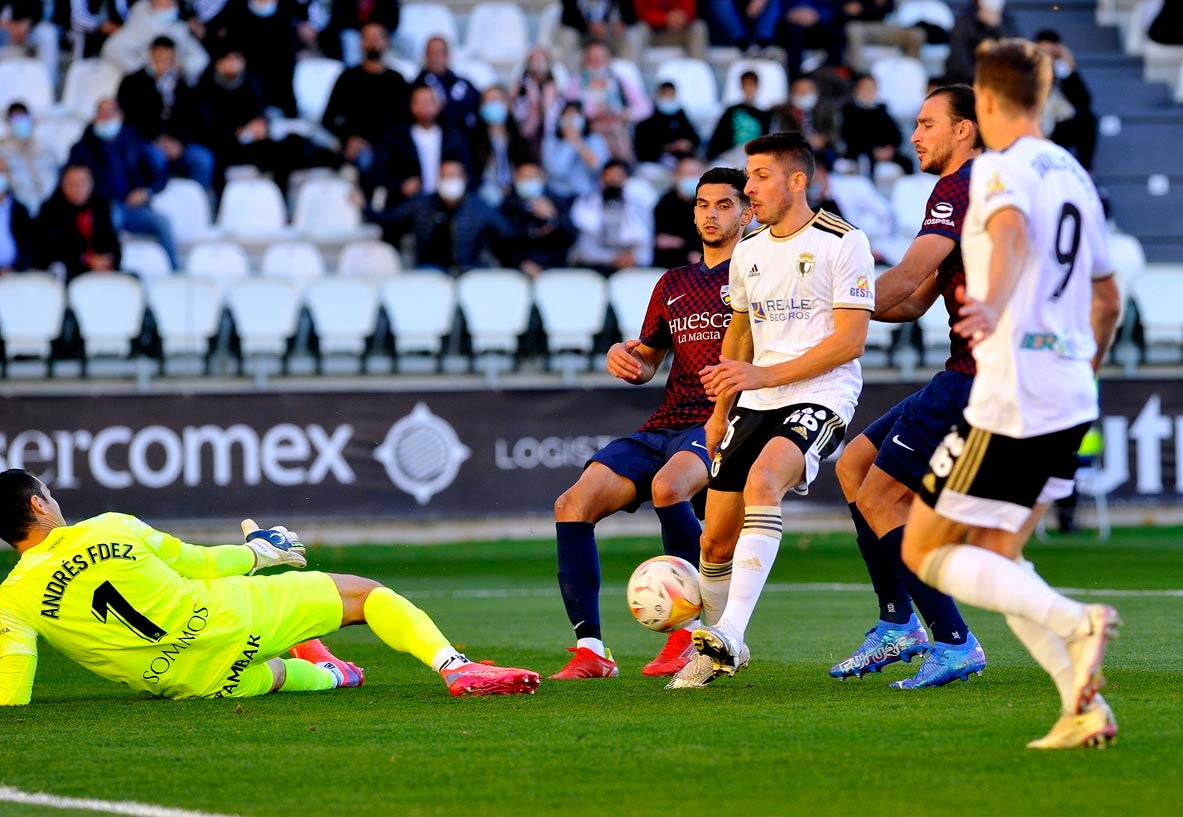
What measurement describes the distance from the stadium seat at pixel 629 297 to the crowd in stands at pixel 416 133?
26.0 inches

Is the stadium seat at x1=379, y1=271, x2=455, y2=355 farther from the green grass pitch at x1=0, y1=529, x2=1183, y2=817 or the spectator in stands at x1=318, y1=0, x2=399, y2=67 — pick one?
the green grass pitch at x1=0, y1=529, x2=1183, y2=817

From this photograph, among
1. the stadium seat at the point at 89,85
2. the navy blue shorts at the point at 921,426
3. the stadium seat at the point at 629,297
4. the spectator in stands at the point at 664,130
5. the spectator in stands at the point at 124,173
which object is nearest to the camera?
the navy blue shorts at the point at 921,426

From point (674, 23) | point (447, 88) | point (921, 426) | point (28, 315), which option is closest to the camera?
point (921, 426)

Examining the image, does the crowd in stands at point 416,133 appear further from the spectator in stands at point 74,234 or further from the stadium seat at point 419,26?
the stadium seat at point 419,26

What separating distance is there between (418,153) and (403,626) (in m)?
11.0

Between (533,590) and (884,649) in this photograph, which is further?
(533,590)

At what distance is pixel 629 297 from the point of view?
16.4 metres

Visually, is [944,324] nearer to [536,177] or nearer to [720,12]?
[536,177]

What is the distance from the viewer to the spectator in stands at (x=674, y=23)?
2022 centimetres

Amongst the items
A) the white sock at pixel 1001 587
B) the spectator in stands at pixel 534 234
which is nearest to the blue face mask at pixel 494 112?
the spectator in stands at pixel 534 234

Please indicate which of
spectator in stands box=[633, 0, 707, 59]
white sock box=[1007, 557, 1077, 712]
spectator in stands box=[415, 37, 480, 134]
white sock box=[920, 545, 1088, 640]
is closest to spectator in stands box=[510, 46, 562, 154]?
spectator in stands box=[415, 37, 480, 134]

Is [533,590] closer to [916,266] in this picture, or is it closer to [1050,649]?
[916,266]

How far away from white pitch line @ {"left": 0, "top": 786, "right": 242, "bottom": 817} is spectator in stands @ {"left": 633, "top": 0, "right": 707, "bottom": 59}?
16.6 metres

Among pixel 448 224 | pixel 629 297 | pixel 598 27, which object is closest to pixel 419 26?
pixel 598 27
